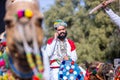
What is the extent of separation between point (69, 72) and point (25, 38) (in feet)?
11.8

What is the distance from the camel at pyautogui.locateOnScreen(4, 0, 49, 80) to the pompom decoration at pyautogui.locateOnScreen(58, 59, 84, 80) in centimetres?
329

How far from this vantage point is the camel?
2922 mm

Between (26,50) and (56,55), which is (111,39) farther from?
(26,50)

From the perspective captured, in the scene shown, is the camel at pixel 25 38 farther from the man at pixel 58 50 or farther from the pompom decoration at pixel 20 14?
the man at pixel 58 50

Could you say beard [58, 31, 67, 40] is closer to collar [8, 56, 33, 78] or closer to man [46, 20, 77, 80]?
man [46, 20, 77, 80]

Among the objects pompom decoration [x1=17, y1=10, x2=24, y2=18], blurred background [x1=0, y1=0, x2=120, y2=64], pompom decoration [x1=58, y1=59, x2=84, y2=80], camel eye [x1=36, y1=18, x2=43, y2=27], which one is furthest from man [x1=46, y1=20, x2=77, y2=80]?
blurred background [x1=0, y1=0, x2=120, y2=64]

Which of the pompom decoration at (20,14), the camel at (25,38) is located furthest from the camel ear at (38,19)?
the pompom decoration at (20,14)

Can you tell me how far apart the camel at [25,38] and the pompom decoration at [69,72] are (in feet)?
10.8

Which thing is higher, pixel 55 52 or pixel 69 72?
pixel 55 52

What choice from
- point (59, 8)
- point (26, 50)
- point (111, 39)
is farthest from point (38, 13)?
point (59, 8)

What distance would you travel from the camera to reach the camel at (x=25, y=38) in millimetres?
2922

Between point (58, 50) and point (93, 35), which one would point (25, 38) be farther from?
point (93, 35)

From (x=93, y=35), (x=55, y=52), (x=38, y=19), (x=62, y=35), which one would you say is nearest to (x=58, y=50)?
(x=55, y=52)

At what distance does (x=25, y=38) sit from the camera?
2.91 meters
